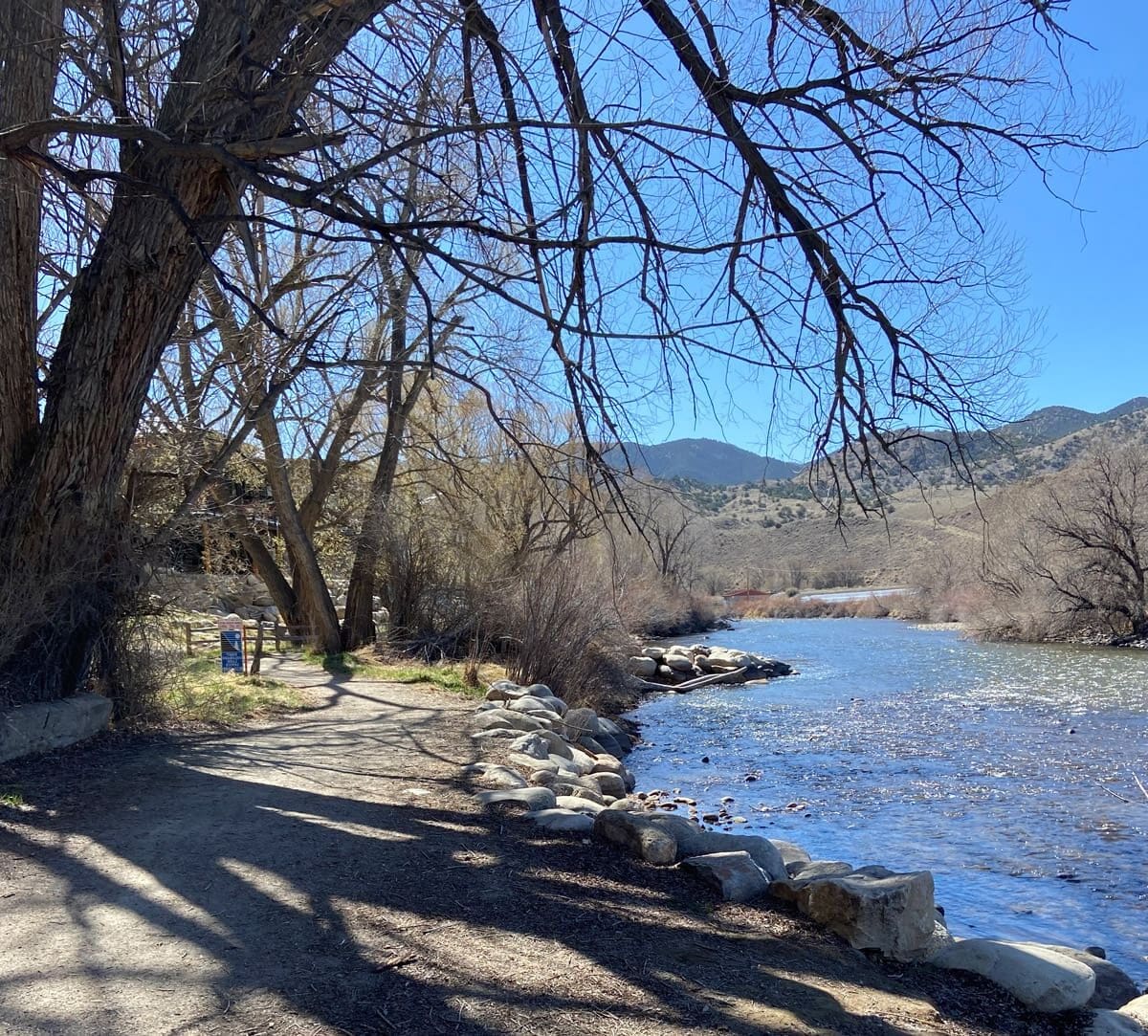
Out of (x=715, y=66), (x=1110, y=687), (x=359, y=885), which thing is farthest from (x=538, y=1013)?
(x=1110, y=687)

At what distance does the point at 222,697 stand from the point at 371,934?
23.5 ft

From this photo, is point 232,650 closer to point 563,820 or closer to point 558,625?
point 558,625

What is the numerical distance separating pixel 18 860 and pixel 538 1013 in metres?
3.00

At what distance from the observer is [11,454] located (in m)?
7.43

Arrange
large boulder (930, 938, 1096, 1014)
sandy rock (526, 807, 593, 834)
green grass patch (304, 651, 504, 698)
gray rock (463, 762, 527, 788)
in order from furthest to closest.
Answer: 1. green grass patch (304, 651, 504, 698)
2. gray rock (463, 762, 527, 788)
3. sandy rock (526, 807, 593, 834)
4. large boulder (930, 938, 1096, 1014)

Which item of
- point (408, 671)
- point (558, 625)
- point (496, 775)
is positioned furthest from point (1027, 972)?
point (558, 625)

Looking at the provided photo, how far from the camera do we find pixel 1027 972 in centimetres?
493

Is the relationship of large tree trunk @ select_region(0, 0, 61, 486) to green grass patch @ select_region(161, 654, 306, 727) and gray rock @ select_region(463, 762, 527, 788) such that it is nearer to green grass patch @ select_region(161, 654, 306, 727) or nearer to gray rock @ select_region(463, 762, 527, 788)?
green grass patch @ select_region(161, 654, 306, 727)

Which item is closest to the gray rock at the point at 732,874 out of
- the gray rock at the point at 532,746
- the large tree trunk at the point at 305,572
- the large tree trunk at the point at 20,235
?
the gray rock at the point at 532,746

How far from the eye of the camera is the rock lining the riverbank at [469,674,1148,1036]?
4.95m

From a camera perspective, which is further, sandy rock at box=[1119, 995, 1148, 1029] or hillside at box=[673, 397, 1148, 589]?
hillside at box=[673, 397, 1148, 589]

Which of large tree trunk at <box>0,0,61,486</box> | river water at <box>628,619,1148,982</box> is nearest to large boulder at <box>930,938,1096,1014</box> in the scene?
river water at <box>628,619,1148,982</box>

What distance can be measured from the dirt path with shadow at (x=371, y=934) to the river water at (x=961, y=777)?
135 inches

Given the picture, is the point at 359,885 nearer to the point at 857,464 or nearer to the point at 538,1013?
the point at 538,1013
